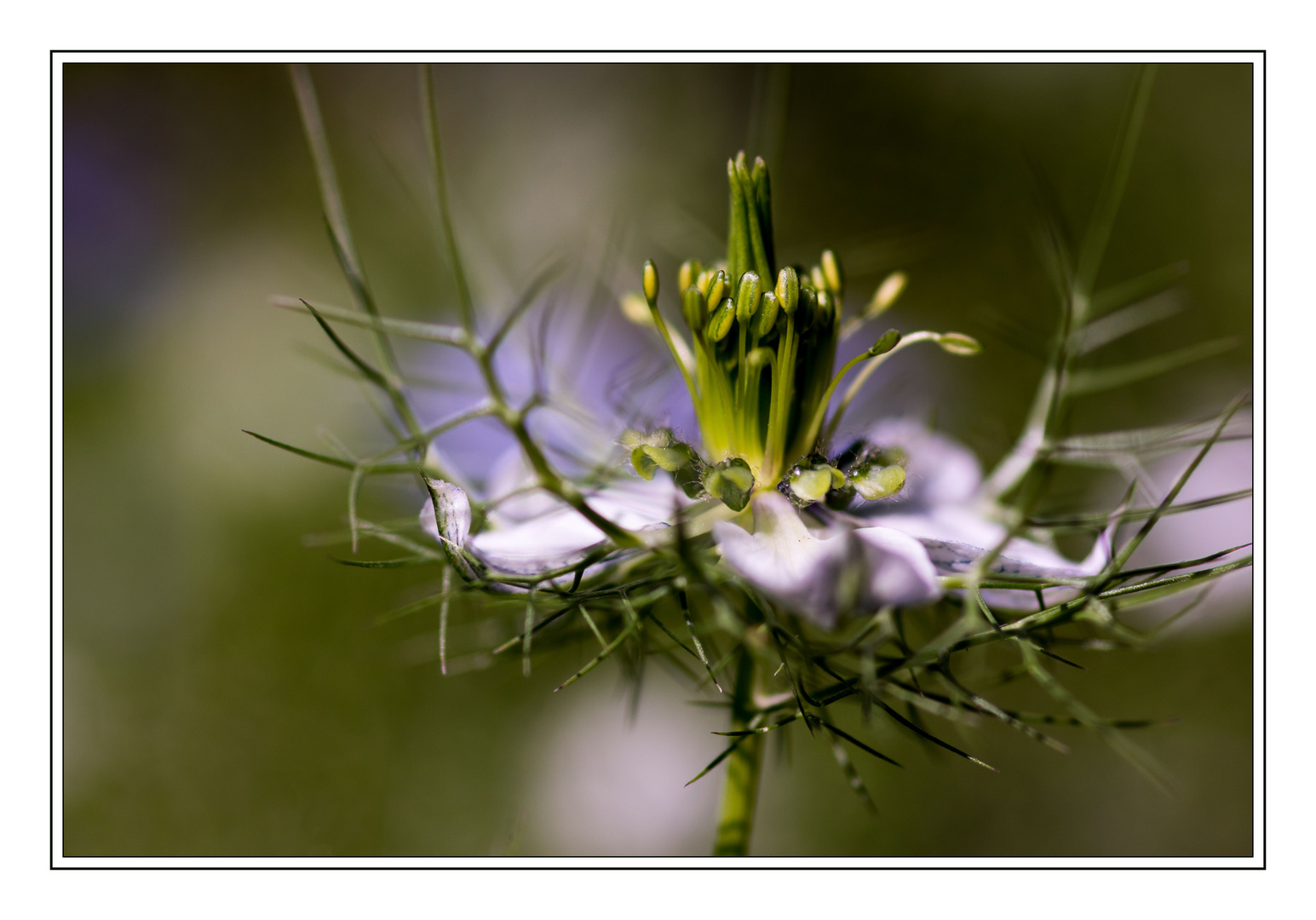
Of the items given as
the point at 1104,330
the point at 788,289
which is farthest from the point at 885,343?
the point at 1104,330

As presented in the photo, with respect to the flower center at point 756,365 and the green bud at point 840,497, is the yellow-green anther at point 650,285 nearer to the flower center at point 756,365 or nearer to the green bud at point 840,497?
the flower center at point 756,365

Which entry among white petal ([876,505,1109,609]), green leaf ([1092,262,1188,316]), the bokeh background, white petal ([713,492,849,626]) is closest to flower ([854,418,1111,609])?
white petal ([876,505,1109,609])

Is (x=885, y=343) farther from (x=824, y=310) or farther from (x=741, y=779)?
(x=741, y=779)

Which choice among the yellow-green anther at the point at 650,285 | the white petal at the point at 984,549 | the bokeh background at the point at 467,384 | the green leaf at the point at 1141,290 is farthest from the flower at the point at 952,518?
the green leaf at the point at 1141,290

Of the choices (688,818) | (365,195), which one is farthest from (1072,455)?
(365,195)

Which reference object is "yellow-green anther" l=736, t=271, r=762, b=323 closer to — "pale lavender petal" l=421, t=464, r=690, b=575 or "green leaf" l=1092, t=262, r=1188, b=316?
"pale lavender petal" l=421, t=464, r=690, b=575

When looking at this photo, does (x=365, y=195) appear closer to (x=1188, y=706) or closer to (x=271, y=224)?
(x=271, y=224)
